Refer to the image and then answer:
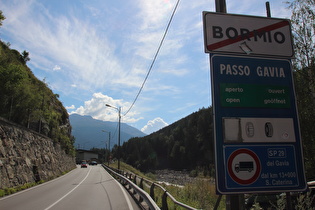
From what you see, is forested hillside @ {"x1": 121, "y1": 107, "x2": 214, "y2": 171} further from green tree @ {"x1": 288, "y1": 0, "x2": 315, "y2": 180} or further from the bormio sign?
the bormio sign

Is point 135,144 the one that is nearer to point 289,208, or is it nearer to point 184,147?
point 184,147

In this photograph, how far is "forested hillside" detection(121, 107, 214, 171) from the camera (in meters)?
114

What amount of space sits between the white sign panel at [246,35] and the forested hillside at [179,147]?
99.2m

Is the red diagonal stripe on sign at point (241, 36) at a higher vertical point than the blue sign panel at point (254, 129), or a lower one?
higher

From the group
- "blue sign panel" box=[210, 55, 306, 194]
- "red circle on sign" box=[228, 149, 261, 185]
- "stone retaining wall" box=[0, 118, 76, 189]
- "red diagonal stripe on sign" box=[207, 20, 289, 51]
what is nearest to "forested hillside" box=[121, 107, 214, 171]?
"stone retaining wall" box=[0, 118, 76, 189]

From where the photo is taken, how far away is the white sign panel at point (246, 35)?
296 cm

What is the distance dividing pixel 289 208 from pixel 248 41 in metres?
1.95

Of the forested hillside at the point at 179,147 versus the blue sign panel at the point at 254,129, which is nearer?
the blue sign panel at the point at 254,129

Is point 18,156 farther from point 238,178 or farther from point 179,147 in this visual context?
point 179,147

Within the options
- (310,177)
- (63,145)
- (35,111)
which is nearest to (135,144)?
(63,145)

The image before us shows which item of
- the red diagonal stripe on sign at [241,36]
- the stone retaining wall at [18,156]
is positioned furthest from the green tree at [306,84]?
the stone retaining wall at [18,156]

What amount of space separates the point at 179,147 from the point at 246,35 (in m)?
132

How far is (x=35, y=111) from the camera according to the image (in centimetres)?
2459

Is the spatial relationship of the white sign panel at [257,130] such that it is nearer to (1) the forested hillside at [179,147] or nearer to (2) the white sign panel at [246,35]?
(2) the white sign panel at [246,35]
